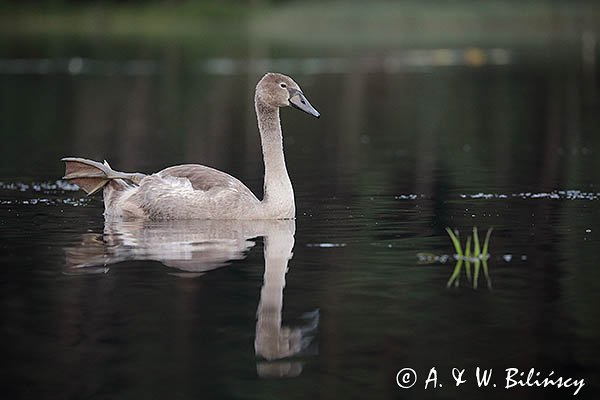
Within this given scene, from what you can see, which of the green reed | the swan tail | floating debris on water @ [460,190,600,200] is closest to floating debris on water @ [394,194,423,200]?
floating debris on water @ [460,190,600,200]

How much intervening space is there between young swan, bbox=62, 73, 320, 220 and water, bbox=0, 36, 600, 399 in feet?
0.93

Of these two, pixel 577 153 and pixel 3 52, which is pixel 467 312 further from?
pixel 3 52

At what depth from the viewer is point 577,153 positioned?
21.1m

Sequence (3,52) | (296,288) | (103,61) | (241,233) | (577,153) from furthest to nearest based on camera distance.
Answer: (3,52) → (103,61) → (577,153) → (241,233) → (296,288)

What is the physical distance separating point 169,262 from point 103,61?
43166 mm

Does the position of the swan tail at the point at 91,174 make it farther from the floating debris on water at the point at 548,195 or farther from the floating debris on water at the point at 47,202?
the floating debris on water at the point at 548,195

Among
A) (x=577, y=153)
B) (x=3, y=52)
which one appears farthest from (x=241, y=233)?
(x=3, y=52)

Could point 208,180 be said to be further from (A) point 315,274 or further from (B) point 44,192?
(B) point 44,192

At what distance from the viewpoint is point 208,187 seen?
44.8 ft

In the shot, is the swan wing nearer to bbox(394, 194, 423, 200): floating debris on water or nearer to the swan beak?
the swan beak

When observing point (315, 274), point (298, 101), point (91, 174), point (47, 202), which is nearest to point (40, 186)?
point (47, 202)

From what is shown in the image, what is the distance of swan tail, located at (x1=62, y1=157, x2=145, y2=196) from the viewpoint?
1413 centimetres

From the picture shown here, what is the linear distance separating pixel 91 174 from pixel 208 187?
4.35 feet

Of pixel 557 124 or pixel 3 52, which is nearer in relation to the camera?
pixel 557 124
